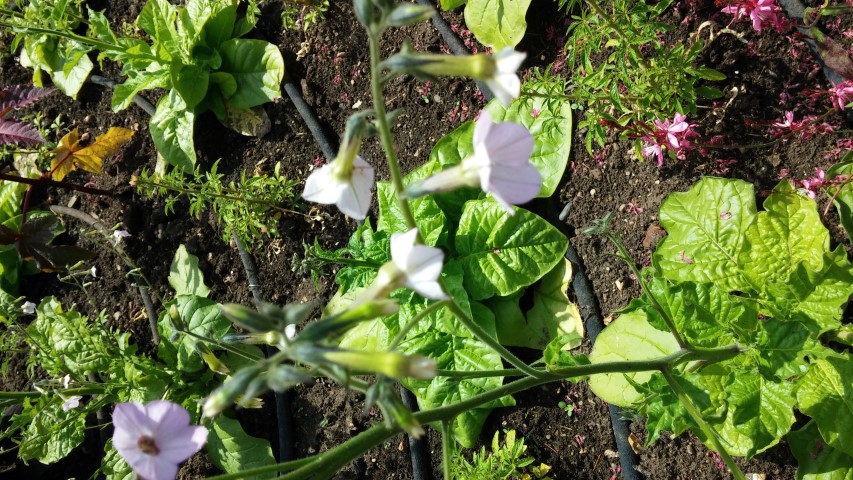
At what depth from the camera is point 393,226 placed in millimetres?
2740

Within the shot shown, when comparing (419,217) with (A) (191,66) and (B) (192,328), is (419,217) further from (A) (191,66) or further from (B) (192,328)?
(A) (191,66)

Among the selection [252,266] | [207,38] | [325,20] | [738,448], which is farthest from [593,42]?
[207,38]

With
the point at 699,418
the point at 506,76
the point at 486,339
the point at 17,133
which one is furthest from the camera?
the point at 17,133

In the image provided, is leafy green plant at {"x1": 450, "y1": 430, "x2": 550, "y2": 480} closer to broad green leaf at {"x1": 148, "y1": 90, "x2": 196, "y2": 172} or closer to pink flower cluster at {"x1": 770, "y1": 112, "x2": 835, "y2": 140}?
pink flower cluster at {"x1": 770, "y1": 112, "x2": 835, "y2": 140}

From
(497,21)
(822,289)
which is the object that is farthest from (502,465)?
(497,21)

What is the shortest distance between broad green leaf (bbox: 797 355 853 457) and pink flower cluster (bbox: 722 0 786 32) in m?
1.05

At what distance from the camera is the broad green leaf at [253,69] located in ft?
11.2

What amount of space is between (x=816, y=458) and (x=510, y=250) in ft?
3.98

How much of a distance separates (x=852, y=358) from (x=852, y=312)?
1.02 ft

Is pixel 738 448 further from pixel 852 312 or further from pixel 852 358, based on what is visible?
pixel 852 312

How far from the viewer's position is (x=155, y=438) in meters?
1.14

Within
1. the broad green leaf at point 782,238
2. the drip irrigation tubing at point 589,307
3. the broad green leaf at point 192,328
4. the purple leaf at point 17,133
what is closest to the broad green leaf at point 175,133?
the purple leaf at point 17,133

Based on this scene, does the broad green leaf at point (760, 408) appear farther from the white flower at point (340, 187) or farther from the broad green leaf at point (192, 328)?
the broad green leaf at point (192, 328)

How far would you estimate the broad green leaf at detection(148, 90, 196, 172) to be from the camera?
3.51 meters
